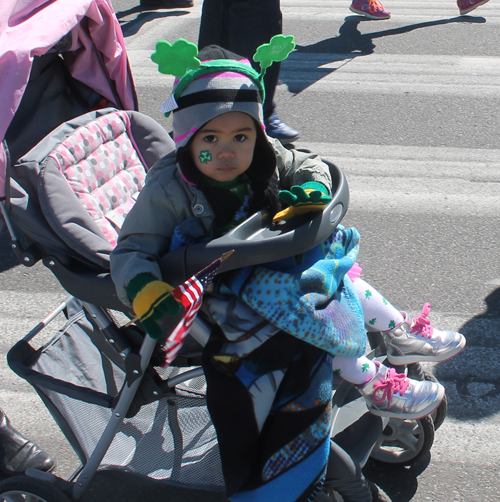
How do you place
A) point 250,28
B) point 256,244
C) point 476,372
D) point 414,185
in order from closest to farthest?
point 256,244
point 476,372
point 414,185
point 250,28

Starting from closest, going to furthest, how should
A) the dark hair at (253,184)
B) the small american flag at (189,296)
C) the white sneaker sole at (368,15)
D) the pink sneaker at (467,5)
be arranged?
the small american flag at (189,296) → the dark hair at (253,184) → the pink sneaker at (467,5) → the white sneaker sole at (368,15)

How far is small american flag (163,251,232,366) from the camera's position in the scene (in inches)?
59.1

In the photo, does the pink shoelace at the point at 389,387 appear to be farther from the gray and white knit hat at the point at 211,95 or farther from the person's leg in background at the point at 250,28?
the person's leg in background at the point at 250,28

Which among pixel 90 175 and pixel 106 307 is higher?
pixel 90 175

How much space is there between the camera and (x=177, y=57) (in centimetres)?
174

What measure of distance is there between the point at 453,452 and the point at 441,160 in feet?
8.36

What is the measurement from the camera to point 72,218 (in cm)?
192

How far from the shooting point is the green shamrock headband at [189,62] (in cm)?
173

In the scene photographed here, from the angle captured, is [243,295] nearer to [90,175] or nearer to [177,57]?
[177,57]

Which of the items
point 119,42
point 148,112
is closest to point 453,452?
point 119,42

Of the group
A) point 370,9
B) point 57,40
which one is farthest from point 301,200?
point 370,9

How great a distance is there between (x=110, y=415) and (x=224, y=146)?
41.2 inches

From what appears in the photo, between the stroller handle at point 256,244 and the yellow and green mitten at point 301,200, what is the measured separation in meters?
0.02

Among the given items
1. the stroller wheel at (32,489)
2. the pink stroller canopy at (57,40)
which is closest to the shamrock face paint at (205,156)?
the pink stroller canopy at (57,40)
